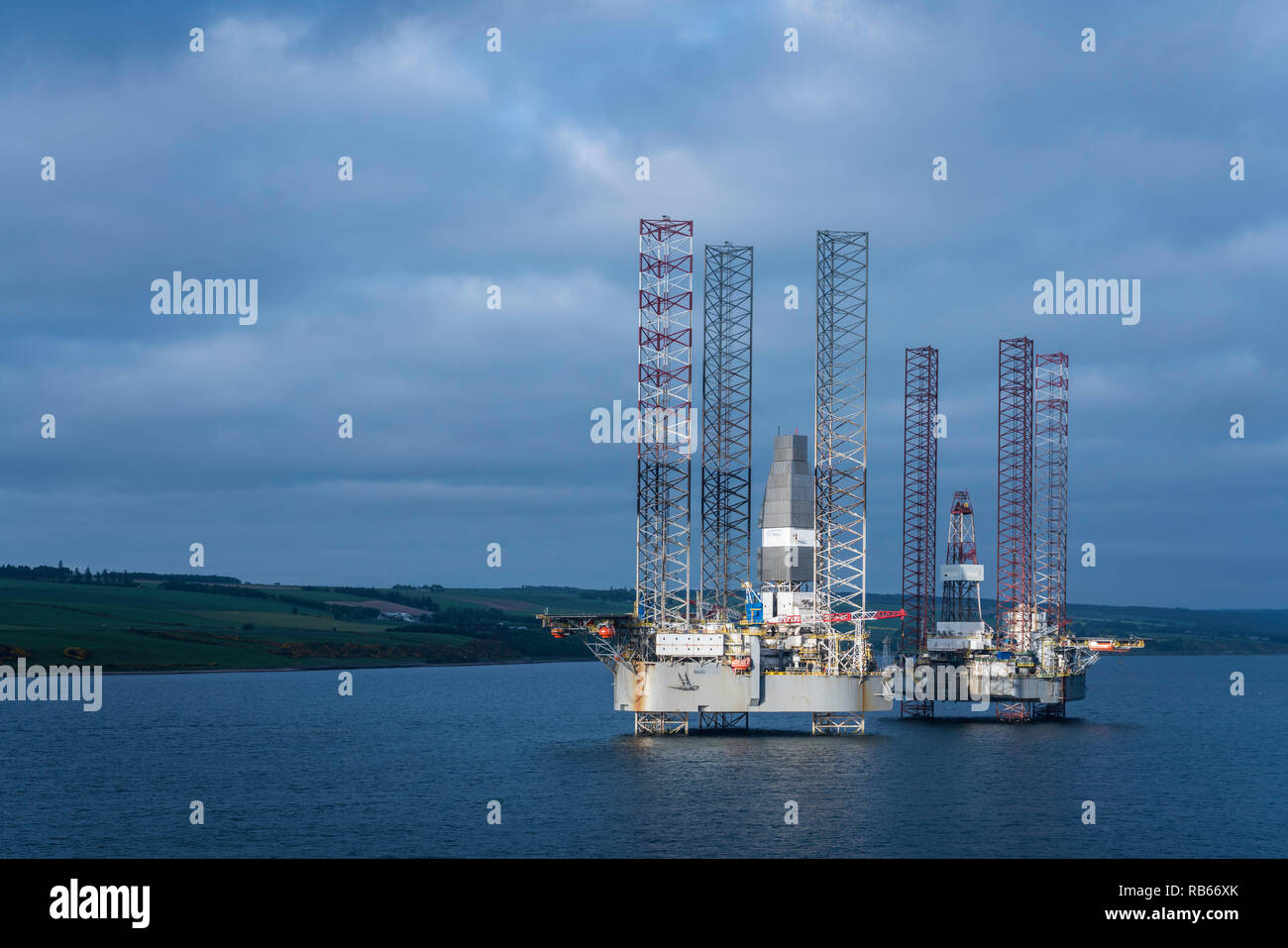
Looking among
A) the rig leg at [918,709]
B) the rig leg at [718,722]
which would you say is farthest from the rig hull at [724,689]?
the rig leg at [918,709]

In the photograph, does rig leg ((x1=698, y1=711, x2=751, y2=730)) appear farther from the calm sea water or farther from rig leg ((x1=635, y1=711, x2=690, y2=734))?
rig leg ((x1=635, y1=711, x2=690, y2=734))

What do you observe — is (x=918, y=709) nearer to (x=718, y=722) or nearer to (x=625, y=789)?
(x=718, y=722)

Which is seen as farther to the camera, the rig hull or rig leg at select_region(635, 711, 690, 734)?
rig leg at select_region(635, 711, 690, 734)

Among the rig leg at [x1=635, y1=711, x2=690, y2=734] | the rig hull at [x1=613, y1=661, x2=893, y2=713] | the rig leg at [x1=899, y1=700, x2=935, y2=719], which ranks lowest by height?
the rig leg at [x1=899, y1=700, x2=935, y2=719]

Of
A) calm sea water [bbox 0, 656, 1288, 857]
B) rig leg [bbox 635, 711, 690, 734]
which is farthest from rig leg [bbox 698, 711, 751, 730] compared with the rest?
rig leg [bbox 635, 711, 690, 734]

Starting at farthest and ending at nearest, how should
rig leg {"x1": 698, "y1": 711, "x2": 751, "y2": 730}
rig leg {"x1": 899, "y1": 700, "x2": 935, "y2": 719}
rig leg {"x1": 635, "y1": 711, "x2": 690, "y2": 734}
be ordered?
rig leg {"x1": 899, "y1": 700, "x2": 935, "y2": 719} → rig leg {"x1": 698, "y1": 711, "x2": 751, "y2": 730} → rig leg {"x1": 635, "y1": 711, "x2": 690, "y2": 734}

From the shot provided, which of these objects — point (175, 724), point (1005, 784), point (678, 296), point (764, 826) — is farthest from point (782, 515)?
point (175, 724)

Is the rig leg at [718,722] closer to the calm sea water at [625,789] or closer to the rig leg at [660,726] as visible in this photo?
the calm sea water at [625,789]
